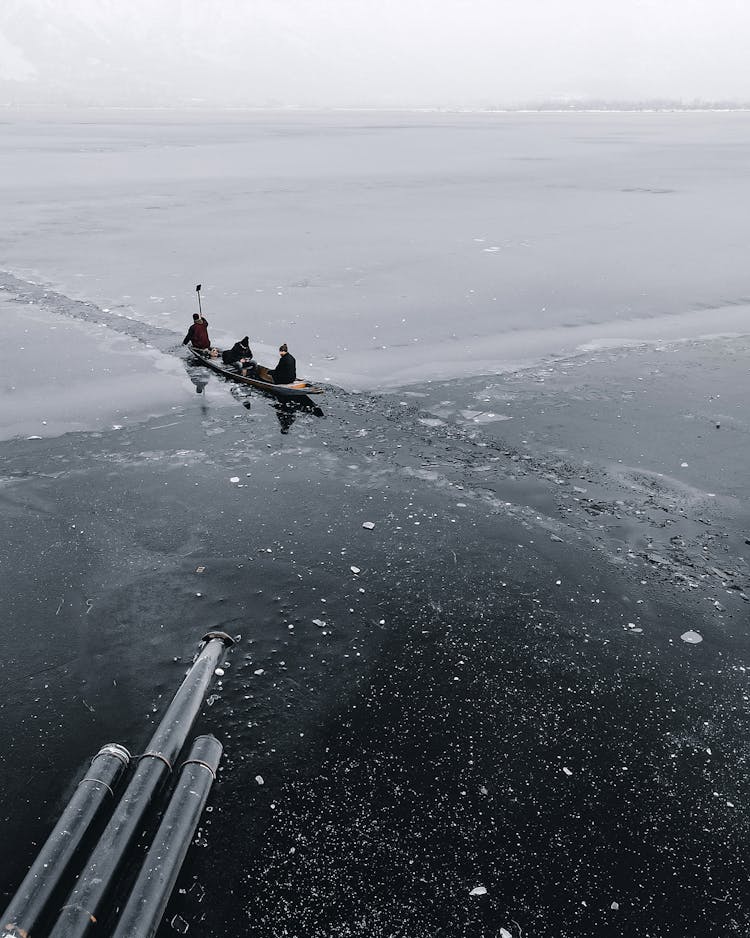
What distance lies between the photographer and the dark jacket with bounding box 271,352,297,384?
17594 mm

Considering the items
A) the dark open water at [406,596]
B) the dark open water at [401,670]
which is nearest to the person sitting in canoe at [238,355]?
the dark open water at [406,596]

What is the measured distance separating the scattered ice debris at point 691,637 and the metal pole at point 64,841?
719 centimetres

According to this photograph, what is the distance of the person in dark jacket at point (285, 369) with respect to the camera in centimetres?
1759

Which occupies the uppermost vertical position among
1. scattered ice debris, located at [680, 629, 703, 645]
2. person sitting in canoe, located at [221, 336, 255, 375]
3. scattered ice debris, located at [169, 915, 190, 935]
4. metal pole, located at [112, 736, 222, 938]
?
person sitting in canoe, located at [221, 336, 255, 375]

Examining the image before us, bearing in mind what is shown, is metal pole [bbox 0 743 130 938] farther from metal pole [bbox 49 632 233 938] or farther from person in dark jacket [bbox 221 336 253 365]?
person in dark jacket [bbox 221 336 253 365]

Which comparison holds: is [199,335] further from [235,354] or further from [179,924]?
[179,924]

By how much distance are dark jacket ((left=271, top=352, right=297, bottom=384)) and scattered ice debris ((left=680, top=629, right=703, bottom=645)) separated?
414 inches

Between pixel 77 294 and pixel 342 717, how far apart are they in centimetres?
2233

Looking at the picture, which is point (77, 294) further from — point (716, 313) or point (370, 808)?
point (370, 808)

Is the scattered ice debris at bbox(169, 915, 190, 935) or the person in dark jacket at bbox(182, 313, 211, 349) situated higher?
the person in dark jacket at bbox(182, 313, 211, 349)

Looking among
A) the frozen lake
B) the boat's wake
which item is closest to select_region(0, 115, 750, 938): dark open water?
the boat's wake

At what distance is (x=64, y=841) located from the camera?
23.1ft

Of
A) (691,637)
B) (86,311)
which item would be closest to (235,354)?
(86,311)

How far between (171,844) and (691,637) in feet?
23.1
